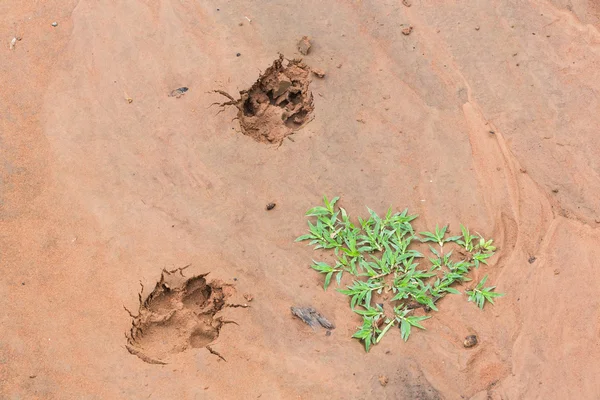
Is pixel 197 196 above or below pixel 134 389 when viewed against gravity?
above

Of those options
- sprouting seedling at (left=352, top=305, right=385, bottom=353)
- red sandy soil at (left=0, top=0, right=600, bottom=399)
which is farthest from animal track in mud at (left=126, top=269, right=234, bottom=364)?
sprouting seedling at (left=352, top=305, right=385, bottom=353)

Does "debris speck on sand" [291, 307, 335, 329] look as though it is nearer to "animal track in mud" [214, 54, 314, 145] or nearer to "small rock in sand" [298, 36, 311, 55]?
"animal track in mud" [214, 54, 314, 145]

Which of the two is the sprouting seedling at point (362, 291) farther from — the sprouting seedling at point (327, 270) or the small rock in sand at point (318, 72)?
the small rock in sand at point (318, 72)

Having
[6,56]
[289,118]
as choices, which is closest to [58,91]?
[6,56]

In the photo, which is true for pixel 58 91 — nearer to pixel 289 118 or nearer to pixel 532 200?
pixel 289 118

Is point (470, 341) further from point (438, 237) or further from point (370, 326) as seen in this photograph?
point (438, 237)

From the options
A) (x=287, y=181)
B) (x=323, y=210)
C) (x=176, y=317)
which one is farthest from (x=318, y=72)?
(x=176, y=317)
